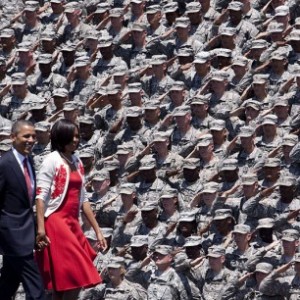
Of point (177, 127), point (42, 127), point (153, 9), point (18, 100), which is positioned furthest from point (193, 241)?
point (153, 9)

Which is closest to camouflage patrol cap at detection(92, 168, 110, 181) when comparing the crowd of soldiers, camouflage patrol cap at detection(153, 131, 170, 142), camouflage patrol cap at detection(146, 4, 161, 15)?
the crowd of soldiers

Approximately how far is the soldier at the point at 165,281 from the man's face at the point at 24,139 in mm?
4910

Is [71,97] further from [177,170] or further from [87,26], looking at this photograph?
[177,170]

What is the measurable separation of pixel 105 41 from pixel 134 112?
68.8 inches

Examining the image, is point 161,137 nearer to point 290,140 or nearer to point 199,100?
point 199,100

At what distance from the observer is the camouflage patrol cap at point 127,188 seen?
1598cm

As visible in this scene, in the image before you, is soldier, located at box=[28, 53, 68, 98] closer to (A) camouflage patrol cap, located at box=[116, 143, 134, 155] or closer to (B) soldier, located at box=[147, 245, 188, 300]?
(A) camouflage patrol cap, located at box=[116, 143, 134, 155]

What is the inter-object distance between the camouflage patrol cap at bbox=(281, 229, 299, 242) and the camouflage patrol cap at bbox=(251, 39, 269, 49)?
3.20 m

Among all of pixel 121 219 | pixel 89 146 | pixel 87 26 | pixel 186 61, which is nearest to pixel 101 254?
pixel 121 219

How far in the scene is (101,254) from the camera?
15.8 metres

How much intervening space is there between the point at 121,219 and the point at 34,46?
4366mm

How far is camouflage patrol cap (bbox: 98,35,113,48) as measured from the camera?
18375 millimetres

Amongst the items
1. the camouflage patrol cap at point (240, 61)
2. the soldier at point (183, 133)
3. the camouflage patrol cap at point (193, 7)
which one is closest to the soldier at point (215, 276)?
the soldier at point (183, 133)

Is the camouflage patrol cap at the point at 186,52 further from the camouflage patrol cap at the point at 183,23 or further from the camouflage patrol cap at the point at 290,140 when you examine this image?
the camouflage patrol cap at the point at 290,140
